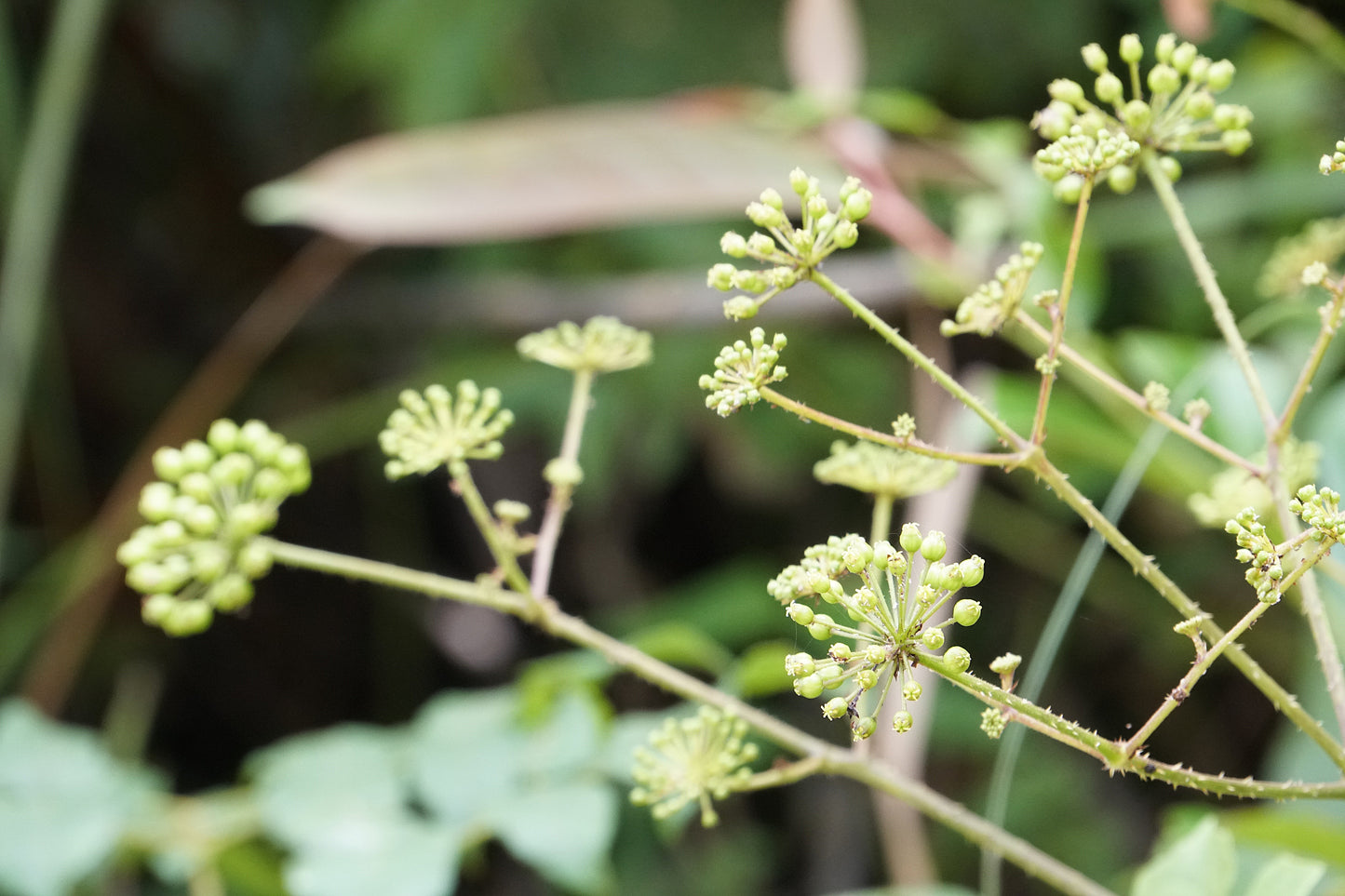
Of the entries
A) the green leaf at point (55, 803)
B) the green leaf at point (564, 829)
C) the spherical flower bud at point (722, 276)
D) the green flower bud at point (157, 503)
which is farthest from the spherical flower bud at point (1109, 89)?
the green leaf at point (55, 803)

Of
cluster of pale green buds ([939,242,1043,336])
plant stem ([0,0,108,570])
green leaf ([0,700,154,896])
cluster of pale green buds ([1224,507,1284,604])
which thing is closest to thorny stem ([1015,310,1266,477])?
cluster of pale green buds ([939,242,1043,336])

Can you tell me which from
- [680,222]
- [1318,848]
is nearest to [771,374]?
[1318,848]

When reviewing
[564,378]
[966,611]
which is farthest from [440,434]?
[564,378]

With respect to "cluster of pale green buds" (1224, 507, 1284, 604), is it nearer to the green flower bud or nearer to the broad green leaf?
the green flower bud

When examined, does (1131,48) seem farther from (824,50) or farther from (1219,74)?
(824,50)

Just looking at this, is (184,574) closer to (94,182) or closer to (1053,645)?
(1053,645)

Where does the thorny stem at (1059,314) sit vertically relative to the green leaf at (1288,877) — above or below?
above

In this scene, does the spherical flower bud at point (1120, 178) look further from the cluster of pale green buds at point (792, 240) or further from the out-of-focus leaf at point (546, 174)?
the out-of-focus leaf at point (546, 174)
